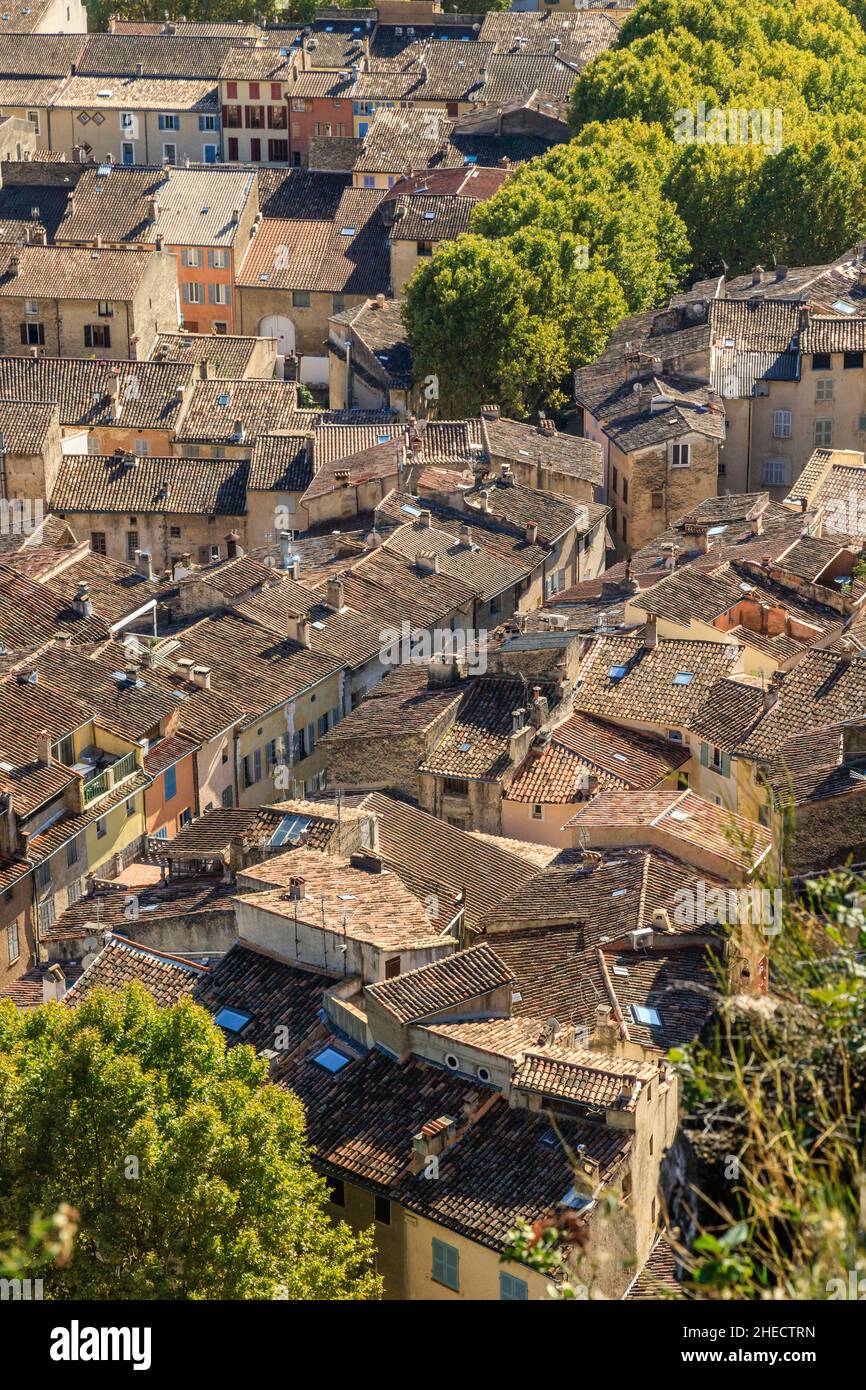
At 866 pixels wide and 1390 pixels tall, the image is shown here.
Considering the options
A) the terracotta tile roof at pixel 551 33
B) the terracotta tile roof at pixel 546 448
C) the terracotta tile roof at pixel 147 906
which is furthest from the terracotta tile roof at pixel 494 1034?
the terracotta tile roof at pixel 551 33

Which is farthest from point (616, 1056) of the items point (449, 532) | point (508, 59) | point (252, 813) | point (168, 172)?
point (508, 59)

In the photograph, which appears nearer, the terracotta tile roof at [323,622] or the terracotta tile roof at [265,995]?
the terracotta tile roof at [265,995]

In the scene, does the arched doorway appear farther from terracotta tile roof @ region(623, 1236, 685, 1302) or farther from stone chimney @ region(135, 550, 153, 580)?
terracotta tile roof @ region(623, 1236, 685, 1302)

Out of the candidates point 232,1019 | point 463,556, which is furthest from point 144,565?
point 232,1019

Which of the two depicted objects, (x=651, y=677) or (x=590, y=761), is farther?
(x=651, y=677)

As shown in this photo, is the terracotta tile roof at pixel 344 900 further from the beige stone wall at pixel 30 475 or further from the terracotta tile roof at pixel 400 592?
the beige stone wall at pixel 30 475

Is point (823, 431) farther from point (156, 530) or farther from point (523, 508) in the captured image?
point (156, 530)

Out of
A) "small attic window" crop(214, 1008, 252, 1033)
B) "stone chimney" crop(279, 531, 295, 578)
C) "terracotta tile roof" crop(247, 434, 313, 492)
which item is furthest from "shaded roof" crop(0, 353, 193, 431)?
"small attic window" crop(214, 1008, 252, 1033)
